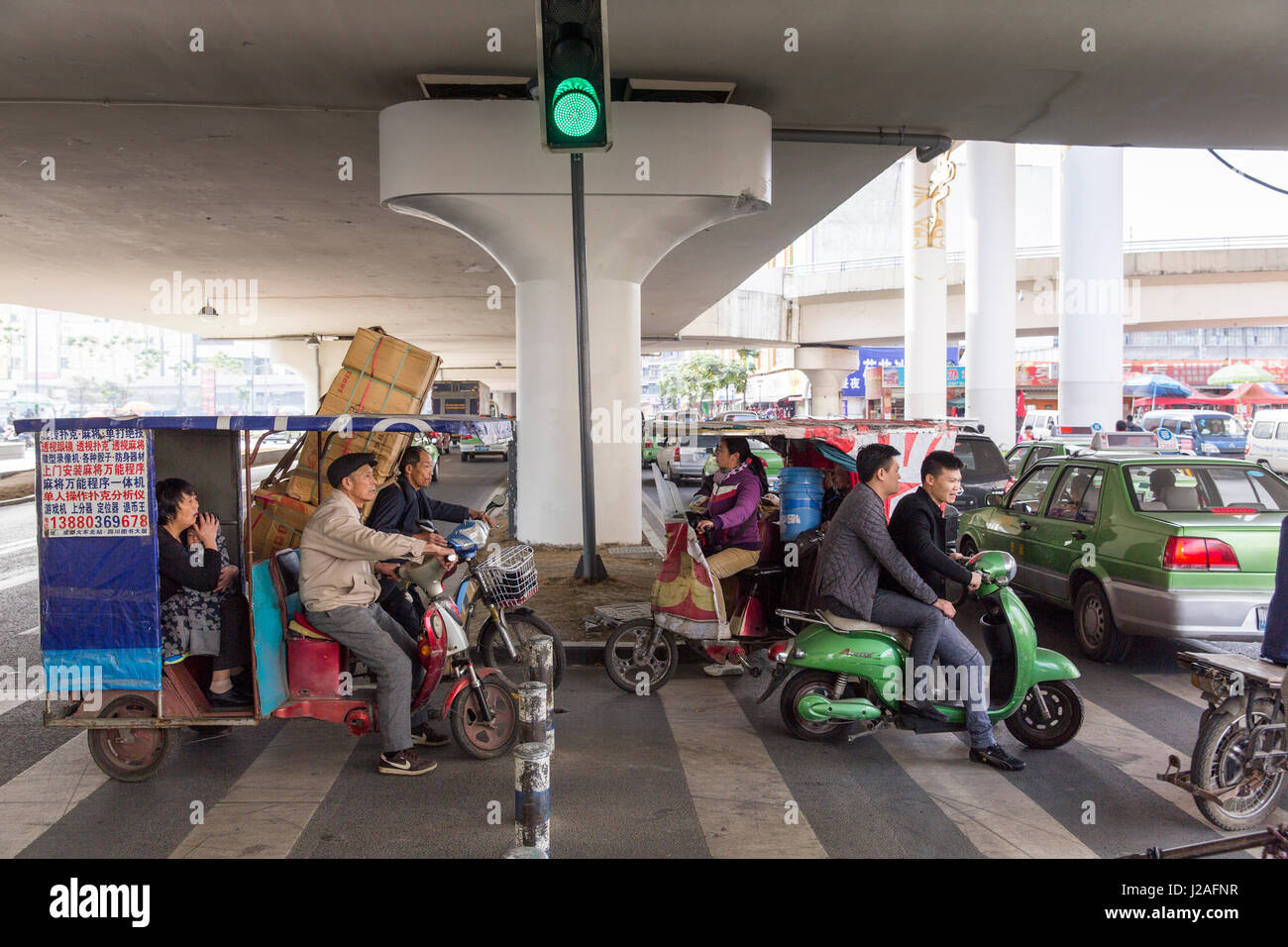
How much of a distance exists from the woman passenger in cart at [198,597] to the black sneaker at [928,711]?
3.85m

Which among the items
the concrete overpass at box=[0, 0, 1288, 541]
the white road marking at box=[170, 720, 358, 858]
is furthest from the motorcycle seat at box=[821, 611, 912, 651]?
the concrete overpass at box=[0, 0, 1288, 541]

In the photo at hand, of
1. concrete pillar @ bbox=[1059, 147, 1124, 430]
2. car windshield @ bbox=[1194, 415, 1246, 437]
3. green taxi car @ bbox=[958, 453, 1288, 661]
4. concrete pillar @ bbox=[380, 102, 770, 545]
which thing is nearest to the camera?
green taxi car @ bbox=[958, 453, 1288, 661]

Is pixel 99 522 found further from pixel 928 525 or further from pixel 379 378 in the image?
pixel 928 525

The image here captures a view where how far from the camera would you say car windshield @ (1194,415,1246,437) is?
3703cm

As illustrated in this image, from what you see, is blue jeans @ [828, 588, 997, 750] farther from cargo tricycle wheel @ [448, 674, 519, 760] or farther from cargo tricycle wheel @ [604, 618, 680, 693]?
cargo tricycle wheel @ [448, 674, 519, 760]

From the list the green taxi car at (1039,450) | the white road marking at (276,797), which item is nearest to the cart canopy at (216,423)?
the white road marking at (276,797)

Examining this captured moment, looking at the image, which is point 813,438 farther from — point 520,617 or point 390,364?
point 390,364

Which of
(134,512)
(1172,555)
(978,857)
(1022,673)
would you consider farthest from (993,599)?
(134,512)

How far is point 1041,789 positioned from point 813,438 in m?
3.73

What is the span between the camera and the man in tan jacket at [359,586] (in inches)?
211

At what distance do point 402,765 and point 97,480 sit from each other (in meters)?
2.24

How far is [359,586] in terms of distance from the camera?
18.1 feet

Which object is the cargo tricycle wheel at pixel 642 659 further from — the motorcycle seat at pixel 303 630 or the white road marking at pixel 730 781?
the motorcycle seat at pixel 303 630

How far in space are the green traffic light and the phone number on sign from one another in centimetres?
310
